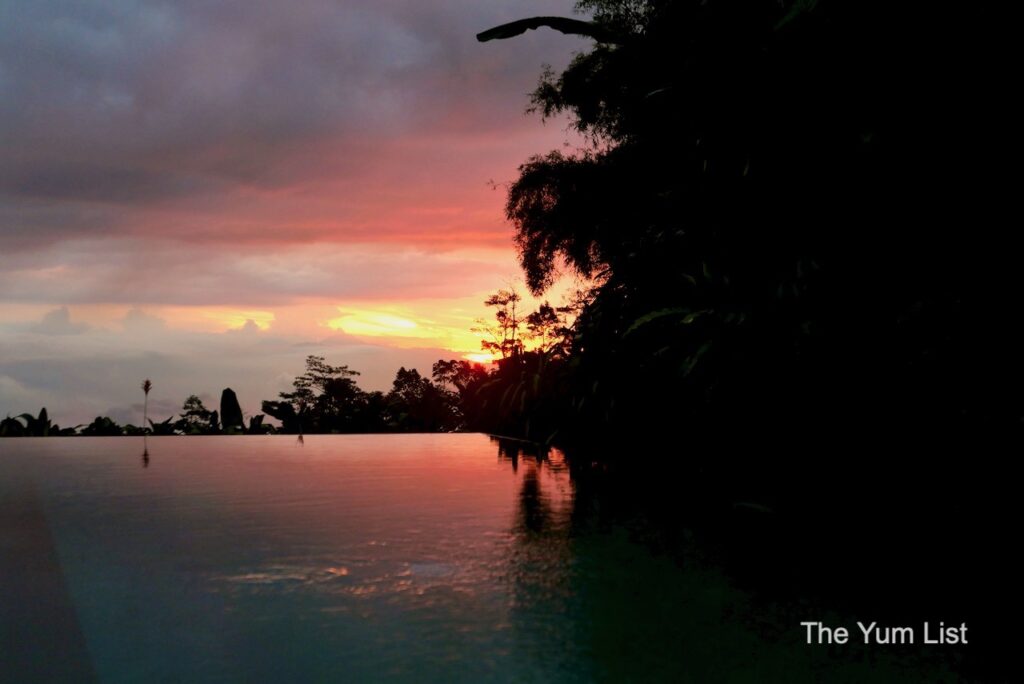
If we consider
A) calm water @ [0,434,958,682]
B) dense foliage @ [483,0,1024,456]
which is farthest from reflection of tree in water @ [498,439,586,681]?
dense foliage @ [483,0,1024,456]

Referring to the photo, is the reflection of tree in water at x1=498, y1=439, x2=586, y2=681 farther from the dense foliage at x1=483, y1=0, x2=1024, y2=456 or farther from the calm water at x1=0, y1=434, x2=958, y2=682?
the dense foliage at x1=483, y1=0, x2=1024, y2=456

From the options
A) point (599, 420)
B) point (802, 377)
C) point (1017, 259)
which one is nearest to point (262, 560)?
point (802, 377)

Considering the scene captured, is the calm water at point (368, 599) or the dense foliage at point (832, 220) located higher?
the dense foliage at point (832, 220)

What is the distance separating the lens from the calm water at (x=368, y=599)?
1.99 meters

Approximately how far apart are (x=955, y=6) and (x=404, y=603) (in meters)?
3.04

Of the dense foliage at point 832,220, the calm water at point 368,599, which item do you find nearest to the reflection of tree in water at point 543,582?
the calm water at point 368,599

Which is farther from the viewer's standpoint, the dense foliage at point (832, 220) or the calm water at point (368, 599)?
the dense foliage at point (832, 220)

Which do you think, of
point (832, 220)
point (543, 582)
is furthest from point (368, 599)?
point (832, 220)

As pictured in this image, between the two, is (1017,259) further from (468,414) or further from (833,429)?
(468,414)

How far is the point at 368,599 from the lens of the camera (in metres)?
2.52

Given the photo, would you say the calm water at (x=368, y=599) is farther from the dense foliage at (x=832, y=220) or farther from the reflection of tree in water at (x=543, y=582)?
the dense foliage at (x=832, y=220)

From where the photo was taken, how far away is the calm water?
6.52 feet

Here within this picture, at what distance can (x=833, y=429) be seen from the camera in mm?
3438

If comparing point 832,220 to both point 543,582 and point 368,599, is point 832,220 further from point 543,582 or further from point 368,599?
point 368,599
